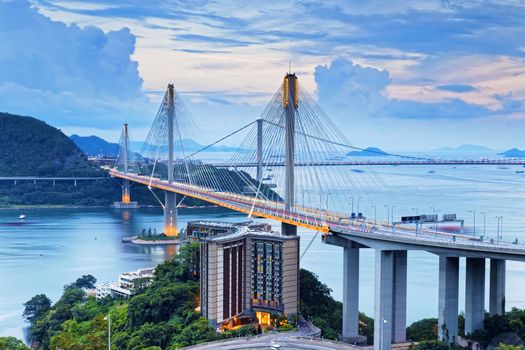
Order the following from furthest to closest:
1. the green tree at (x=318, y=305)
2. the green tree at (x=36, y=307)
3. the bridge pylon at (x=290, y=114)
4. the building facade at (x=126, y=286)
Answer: the green tree at (x=36, y=307)
the building facade at (x=126, y=286)
the bridge pylon at (x=290, y=114)
the green tree at (x=318, y=305)

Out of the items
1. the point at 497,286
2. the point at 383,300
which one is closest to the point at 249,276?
the point at 383,300

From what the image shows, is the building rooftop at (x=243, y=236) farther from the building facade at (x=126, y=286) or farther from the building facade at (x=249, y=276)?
the building facade at (x=126, y=286)

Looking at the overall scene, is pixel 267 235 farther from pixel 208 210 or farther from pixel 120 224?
pixel 208 210

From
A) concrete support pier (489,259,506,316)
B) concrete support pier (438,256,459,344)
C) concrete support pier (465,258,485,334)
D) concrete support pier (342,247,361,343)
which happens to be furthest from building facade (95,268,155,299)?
concrete support pier (489,259,506,316)

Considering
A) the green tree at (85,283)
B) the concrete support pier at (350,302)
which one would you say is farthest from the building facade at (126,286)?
the concrete support pier at (350,302)

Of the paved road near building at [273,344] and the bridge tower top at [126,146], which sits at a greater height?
the bridge tower top at [126,146]

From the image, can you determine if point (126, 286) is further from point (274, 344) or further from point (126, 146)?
point (126, 146)

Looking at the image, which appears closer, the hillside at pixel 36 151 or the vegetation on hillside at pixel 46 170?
the vegetation on hillside at pixel 46 170

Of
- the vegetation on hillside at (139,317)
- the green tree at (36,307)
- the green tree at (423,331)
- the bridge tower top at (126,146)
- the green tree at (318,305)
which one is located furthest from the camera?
the bridge tower top at (126,146)
